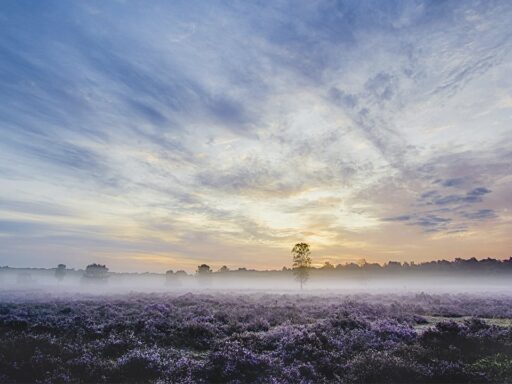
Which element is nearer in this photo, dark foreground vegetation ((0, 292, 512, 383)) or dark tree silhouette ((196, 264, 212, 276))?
dark foreground vegetation ((0, 292, 512, 383))

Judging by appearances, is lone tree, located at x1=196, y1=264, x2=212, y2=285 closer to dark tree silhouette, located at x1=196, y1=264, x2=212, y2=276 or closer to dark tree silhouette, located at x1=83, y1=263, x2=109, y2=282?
dark tree silhouette, located at x1=196, y1=264, x2=212, y2=276

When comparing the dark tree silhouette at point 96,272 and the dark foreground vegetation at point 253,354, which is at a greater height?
the dark tree silhouette at point 96,272

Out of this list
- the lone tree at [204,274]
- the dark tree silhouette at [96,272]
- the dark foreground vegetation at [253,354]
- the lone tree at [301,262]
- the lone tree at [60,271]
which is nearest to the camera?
the dark foreground vegetation at [253,354]

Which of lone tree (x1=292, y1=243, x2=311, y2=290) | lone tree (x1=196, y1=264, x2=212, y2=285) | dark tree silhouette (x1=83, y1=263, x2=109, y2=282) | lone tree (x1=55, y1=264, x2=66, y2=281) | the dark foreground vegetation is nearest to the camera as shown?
the dark foreground vegetation

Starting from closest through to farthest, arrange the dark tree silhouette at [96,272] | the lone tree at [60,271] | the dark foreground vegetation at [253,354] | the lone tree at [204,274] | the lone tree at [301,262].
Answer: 1. the dark foreground vegetation at [253,354]
2. the lone tree at [301,262]
3. the dark tree silhouette at [96,272]
4. the lone tree at [60,271]
5. the lone tree at [204,274]

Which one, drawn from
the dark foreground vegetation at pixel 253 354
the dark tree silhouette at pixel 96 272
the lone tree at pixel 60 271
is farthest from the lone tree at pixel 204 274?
the dark foreground vegetation at pixel 253 354

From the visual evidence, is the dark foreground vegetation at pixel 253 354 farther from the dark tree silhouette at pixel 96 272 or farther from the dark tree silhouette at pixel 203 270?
the dark tree silhouette at pixel 203 270

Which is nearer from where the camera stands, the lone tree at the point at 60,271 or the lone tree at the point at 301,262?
the lone tree at the point at 301,262

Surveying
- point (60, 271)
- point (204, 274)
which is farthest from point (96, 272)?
point (204, 274)

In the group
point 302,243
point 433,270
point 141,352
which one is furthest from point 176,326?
point 433,270

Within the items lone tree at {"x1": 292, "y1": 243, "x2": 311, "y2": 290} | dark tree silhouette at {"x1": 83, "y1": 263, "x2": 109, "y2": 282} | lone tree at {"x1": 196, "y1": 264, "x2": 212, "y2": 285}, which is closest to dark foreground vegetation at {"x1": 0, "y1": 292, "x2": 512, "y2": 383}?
lone tree at {"x1": 292, "y1": 243, "x2": 311, "y2": 290}

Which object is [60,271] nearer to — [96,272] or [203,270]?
[96,272]

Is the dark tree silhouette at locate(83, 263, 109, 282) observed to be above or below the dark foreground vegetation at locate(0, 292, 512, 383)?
above

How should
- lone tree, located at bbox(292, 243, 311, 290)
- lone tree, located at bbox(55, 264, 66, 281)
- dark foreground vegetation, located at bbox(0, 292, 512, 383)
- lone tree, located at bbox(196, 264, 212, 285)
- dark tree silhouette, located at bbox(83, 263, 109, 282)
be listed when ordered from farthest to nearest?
1. lone tree, located at bbox(196, 264, 212, 285)
2. lone tree, located at bbox(55, 264, 66, 281)
3. dark tree silhouette, located at bbox(83, 263, 109, 282)
4. lone tree, located at bbox(292, 243, 311, 290)
5. dark foreground vegetation, located at bbox(0, 292, 512, 383)
